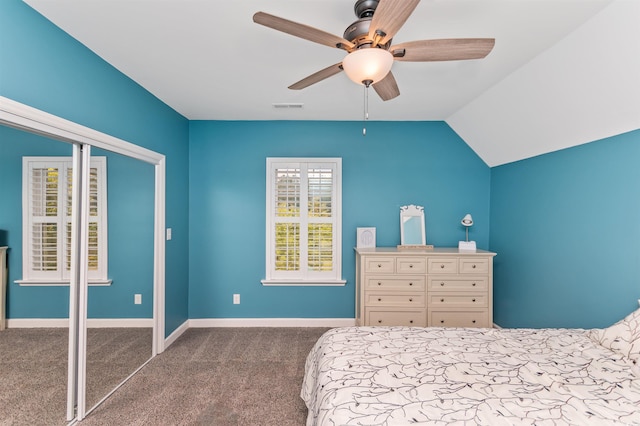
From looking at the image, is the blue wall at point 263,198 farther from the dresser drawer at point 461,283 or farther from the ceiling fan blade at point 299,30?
the ceiling fan blade at point 299,30

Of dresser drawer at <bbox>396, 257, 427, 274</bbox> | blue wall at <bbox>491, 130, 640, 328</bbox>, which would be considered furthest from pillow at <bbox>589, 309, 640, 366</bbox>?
dresser drawer at <bbox>396, 257, 427, 274</bbox>

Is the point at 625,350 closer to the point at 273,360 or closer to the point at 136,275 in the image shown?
the point at 273,360

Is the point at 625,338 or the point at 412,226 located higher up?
the point at 412,226

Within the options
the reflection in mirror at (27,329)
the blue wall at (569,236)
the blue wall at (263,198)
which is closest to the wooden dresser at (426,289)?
the blue wall at (569,236)

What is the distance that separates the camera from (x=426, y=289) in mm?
3213

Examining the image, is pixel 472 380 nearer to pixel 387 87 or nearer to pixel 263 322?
pixel 387 87

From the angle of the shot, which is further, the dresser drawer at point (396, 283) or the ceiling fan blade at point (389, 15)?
the dresser drawer at point (396, 283)

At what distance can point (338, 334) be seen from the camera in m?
1.99

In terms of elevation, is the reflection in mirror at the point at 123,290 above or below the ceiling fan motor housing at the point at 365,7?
below

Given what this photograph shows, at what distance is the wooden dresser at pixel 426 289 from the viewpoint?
321cm

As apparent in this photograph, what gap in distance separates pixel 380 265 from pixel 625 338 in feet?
6.25

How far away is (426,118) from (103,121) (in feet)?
10.8

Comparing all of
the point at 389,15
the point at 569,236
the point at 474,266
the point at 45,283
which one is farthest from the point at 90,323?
the point at 569,236

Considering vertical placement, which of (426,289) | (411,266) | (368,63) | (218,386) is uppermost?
(368,63)
